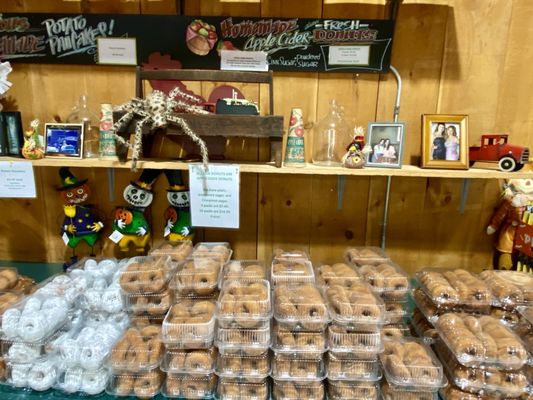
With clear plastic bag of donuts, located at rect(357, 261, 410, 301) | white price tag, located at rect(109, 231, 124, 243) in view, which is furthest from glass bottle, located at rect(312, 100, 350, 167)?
white price tag, located at rect(109, 231, 124, 243)

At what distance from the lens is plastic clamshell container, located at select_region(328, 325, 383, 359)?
864 mm

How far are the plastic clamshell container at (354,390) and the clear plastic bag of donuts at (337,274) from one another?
0.25m

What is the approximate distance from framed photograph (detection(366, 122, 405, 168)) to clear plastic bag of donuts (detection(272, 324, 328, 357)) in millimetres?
542

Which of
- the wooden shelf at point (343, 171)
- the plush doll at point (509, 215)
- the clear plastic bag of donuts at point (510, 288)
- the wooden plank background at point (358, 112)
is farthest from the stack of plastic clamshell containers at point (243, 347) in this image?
the plush doll at point (509, 215)

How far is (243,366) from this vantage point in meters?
0.88

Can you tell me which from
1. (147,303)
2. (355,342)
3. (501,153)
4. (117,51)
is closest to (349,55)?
(501,153)

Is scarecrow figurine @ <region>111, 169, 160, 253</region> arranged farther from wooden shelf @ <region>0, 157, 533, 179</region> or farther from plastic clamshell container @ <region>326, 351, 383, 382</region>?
plastic clamshell container @ <region>326, 351, 383, 382</region>

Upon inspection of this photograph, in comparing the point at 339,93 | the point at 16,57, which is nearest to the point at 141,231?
the point at 16,57

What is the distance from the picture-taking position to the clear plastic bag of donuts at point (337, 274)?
3.38ft

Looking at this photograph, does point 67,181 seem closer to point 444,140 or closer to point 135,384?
point 135,384

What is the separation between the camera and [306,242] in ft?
4.50

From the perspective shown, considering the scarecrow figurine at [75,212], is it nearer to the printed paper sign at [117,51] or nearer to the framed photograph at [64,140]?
the framed photograph at [64,140]

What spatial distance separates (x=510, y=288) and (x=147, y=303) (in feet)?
3.29

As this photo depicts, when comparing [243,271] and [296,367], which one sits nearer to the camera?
[296,367]
